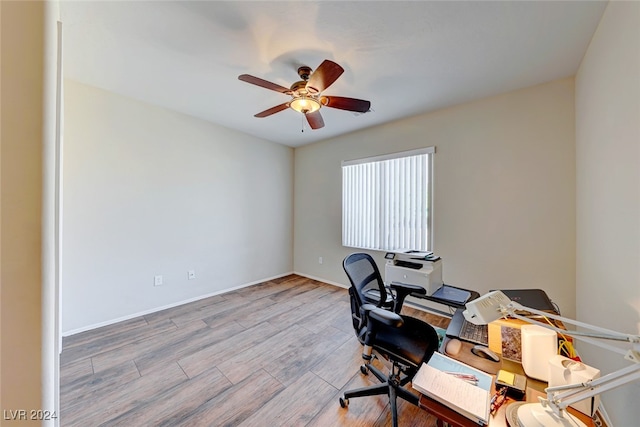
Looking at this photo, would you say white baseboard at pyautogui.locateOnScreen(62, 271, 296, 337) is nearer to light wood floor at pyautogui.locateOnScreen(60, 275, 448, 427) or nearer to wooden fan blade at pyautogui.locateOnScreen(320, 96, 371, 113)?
light wood floor at pyautogui.locateOnScreen(60, 275, 448, 427)

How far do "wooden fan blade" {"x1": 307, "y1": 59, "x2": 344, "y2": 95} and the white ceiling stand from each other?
0.93ft

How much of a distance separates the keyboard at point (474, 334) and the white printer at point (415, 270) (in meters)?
0.61

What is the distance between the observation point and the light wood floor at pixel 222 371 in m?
1.44

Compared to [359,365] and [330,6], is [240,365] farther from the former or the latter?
[330,6]

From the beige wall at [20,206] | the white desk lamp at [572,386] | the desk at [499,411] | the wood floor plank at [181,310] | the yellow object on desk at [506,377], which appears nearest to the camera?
the beige wall at [20,206]

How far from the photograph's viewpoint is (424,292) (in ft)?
6.33

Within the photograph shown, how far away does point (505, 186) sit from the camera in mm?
2393

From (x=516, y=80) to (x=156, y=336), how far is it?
436cm

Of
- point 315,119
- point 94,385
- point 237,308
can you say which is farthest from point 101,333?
point 315,119

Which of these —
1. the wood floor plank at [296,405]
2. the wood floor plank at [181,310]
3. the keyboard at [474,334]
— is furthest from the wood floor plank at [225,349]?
the keyboard at [474,334]

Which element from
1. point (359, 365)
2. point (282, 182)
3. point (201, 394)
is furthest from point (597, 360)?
point (282, 182)

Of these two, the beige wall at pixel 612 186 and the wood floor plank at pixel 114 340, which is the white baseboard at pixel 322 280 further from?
the beige wall at pixel 612 186

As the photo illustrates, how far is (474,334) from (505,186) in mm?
1871

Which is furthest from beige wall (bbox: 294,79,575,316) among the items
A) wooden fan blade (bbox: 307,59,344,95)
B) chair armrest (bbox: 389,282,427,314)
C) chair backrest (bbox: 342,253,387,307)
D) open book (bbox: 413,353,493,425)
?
open book (bbox: 413,353,493,425)
